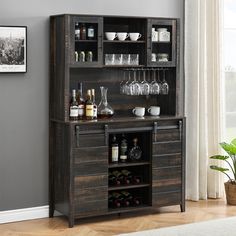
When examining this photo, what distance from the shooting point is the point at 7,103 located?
5.56 meters

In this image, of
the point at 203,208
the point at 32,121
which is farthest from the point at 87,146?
the point at 203,208

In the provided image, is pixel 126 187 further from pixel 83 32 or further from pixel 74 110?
pixel 83 32

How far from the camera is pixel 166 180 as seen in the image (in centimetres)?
597

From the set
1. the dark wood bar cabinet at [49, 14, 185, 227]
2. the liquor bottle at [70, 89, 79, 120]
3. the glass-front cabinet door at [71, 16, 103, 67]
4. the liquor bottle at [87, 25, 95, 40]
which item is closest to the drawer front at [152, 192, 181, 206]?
the dark wood bar cabinet at [49, 14, 185, 227]

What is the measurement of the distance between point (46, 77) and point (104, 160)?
95 cm

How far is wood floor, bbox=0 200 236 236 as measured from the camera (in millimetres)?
5359

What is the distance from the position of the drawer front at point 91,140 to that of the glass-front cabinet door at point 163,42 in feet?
2.89

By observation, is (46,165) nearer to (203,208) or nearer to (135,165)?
(135,165)

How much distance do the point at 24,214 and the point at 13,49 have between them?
1522 mm

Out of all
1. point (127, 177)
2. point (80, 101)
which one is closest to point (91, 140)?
point (80, 101)

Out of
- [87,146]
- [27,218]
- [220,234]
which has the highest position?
[87,146]

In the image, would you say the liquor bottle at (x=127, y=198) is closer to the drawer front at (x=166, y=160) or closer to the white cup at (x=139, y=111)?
the drawer front at (x=166, y=160)

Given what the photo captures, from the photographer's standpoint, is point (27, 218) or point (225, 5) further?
point (225, 5)

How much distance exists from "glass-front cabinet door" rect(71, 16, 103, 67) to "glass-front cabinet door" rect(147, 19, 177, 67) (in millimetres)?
547
